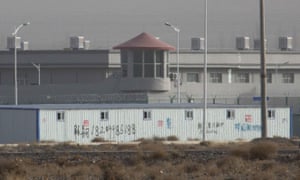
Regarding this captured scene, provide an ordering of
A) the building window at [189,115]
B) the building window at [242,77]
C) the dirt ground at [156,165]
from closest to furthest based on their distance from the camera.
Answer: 1. the dirt ground at [156,165]
2. the building window at [189,115]
3. the building window at [242,77]

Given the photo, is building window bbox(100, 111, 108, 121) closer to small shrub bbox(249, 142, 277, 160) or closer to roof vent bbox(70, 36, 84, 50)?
small shrub bbox(249, 142, 277, 160)

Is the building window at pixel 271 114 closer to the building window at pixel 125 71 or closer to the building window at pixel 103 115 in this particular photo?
the building window at pixel 103 115

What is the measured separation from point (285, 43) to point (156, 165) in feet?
254

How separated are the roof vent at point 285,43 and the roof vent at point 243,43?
4523 mm

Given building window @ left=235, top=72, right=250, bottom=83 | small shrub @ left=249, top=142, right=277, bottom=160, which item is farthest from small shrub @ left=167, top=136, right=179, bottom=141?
building window @ left=235, top=72, right=250, bottom=83

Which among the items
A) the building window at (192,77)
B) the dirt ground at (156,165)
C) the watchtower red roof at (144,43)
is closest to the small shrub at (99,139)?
the dirt ground at (156,165)

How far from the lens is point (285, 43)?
111 m

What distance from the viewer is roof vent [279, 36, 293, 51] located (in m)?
111

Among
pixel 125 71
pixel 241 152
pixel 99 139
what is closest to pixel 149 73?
pixel 125 71

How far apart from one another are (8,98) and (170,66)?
15742 millimetres

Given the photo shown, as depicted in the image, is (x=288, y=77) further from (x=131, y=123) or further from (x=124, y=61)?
(x=131, y=123)

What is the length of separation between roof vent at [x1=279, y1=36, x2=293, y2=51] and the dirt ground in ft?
227

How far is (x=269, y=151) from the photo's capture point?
39.5 m

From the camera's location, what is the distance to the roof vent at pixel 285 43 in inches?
4370
